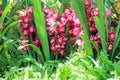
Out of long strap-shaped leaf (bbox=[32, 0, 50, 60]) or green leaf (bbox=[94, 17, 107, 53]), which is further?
long strap-shaped leaf (bbox=[32, 0, 50, 60])

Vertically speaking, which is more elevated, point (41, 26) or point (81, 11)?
point (81, 11)

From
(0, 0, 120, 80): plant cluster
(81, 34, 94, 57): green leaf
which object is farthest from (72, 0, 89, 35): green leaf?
(81, 34, 94, 57): green leaf

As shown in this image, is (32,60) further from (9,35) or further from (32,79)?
(32,79)

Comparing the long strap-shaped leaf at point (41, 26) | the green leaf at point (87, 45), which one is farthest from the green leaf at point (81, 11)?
the long strap-shaped leaf at point (41, 26)

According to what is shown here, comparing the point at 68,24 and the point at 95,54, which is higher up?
the point at 68,24

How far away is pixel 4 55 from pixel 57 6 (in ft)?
2.04

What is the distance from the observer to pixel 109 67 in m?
2.45

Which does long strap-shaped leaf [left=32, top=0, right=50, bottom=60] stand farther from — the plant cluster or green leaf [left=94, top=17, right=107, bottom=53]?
green leaf [left=94, top=17, right=107, bottom=53]

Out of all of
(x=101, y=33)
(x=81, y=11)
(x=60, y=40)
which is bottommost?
(x=60, y=40)

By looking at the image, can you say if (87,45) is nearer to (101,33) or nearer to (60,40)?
(101,33)

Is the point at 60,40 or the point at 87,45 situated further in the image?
the point at 60,40

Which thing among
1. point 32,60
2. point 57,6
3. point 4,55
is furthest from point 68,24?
point 4,55

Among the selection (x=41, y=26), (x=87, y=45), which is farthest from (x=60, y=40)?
(x=87, y=45)

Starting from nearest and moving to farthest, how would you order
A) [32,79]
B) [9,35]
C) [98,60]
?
[32,79]
[98,60]
[9,35]
